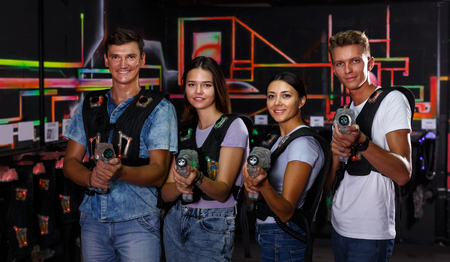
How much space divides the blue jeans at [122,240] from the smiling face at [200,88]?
0.53 metres

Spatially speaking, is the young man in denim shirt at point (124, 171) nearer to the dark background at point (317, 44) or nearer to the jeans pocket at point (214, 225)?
the jeans pocket at point (214, 225)

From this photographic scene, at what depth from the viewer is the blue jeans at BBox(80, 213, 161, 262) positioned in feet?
5.70

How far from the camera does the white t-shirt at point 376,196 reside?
1768 millimetres

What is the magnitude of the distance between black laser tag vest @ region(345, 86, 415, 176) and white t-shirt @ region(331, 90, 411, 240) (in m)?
0.02

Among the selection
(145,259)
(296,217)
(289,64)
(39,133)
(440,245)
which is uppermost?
(289,64)

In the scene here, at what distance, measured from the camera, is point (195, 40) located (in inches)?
209

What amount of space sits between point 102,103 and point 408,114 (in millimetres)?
1262

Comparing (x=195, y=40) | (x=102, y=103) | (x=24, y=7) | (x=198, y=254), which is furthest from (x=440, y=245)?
(x=24, y=7)

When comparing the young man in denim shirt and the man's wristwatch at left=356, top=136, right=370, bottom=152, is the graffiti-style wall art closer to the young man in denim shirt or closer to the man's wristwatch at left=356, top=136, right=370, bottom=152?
the young man in denim shirt

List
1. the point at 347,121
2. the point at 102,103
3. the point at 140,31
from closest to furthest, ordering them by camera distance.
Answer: the point at 347,121 → the point at 102,103 → the point at 140,31

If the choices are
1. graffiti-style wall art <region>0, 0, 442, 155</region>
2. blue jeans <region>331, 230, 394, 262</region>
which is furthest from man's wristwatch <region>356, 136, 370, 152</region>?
graffiti-style wall art <region>0, 0, 442, 155</region>

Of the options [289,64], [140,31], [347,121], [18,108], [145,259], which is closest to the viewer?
[347,121]

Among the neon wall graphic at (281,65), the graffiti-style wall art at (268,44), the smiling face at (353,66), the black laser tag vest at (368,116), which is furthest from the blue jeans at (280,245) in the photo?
the neon wall graphic at (281,65)

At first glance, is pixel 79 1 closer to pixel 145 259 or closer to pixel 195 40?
pixel 195 40
